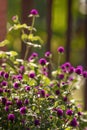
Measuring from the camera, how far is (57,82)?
2609mm

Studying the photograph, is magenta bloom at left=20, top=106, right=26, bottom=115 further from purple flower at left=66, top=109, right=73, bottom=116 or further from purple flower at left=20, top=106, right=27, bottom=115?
purple flower at left=66, top=109, right=73, bottom=116

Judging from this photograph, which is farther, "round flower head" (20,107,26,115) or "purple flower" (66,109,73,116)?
"purple flower" (66,109,73,116)

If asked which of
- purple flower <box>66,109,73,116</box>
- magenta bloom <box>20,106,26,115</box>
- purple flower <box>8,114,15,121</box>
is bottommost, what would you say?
purple flower <box>66,109,73,116</box>

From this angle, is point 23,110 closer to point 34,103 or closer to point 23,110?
point 23,110

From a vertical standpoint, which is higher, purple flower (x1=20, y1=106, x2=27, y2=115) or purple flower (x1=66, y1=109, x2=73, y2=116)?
purple flower (x1=20, y1=106, x2=27, y2=115)

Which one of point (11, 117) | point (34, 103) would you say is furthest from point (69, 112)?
point (11, 117)

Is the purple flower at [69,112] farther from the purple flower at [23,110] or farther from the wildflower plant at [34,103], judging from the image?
the purple flower at [23,110]

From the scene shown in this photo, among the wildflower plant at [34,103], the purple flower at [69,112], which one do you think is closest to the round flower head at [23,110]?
the wildflower plant at [34,103]

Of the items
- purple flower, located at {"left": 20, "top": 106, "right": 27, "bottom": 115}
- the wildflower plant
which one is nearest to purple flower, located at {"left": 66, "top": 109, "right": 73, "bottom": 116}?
the wildflower plant

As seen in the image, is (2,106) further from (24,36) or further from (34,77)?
(24,36)

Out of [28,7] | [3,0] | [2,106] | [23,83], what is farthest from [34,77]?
[28,7]

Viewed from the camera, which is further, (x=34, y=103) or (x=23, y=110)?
(x=34, y=103)

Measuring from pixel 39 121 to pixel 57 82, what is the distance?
366 mm

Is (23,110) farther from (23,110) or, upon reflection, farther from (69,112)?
(69,112)
